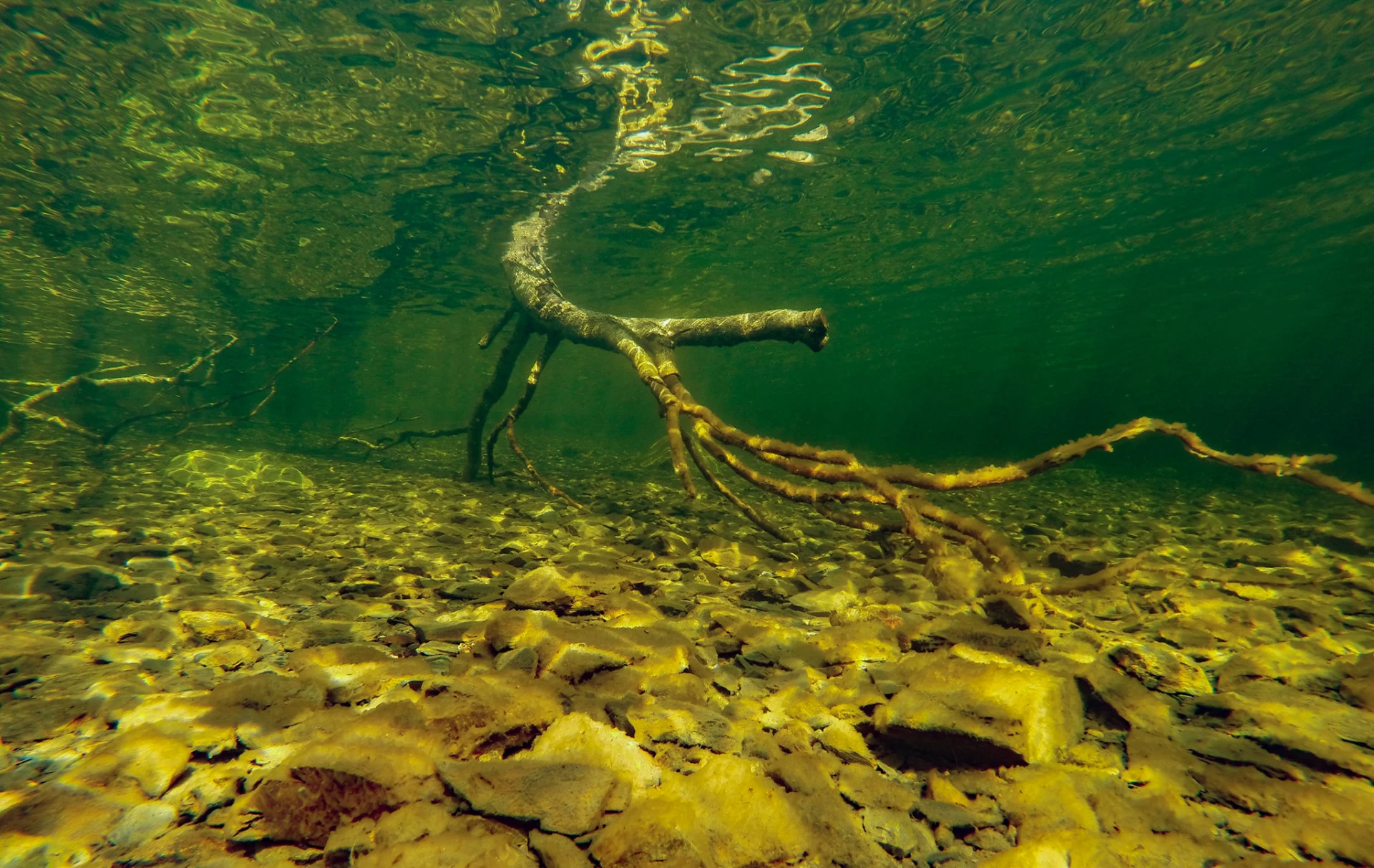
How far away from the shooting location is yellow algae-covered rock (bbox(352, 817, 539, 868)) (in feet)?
4.40

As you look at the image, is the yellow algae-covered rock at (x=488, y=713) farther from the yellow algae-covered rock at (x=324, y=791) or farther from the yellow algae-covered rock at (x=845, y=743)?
the yellow algae-covered rock at (x=845, y=743)

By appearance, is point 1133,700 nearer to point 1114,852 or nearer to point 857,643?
point 1114,852

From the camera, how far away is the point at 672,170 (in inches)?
562

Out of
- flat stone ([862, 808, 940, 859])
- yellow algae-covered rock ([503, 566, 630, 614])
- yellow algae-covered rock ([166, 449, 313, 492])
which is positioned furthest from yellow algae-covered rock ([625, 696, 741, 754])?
yellow algae-covered rock ([166, 449, 313, 492])

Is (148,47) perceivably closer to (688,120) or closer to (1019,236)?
(688,120)

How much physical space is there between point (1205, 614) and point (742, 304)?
2802 cm

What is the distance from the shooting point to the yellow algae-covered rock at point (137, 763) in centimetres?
161

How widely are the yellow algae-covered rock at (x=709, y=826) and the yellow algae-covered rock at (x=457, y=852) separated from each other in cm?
22

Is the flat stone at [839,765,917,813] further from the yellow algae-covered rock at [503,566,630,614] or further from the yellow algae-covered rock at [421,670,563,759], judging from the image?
the yellow algae-covered rock at [503,566,630,614]

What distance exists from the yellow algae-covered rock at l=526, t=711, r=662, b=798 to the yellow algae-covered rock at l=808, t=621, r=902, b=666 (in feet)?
3.98

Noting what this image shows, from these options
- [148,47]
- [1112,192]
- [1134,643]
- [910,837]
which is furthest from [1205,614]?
[1112,192]

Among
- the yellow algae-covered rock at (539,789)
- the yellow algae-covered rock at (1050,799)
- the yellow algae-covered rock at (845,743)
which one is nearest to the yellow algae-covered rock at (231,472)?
the yellow algae-covered rock at (539,789)

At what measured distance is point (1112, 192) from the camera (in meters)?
16.9

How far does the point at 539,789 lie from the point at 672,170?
15.1 meters
